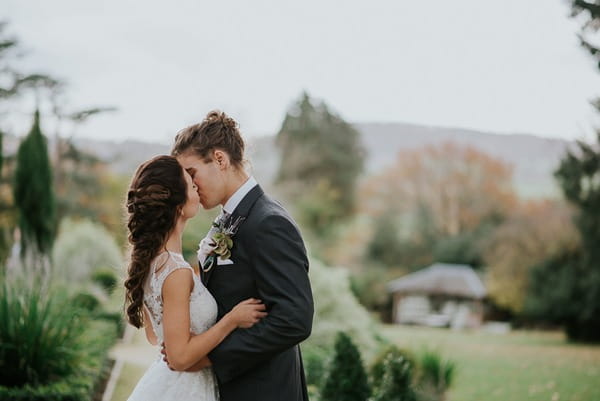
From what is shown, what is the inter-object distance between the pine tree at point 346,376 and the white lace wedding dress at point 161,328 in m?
2.46

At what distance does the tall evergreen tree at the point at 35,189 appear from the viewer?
15719mm

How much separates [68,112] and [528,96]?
27.3 meters

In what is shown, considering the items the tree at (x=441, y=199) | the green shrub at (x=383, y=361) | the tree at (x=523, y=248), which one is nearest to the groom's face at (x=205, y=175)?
the green shrub at (x=383, y=361)

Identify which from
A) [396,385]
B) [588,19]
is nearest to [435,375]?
[396,385]

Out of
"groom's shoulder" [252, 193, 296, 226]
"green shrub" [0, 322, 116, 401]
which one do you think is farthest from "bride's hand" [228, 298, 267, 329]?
"green shrub" [0, 322, 116, 401]

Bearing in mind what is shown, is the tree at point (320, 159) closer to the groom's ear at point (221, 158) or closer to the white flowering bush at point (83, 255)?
the white flowering bush at point (83, 255)

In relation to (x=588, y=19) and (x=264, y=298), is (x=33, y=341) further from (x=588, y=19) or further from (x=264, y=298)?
(x=588, y=19)

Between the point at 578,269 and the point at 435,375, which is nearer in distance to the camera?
the point at 435,375

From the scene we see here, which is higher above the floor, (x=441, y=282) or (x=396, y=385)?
(x=396, y=385)

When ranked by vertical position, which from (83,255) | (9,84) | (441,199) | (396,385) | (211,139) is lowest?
(396,385)

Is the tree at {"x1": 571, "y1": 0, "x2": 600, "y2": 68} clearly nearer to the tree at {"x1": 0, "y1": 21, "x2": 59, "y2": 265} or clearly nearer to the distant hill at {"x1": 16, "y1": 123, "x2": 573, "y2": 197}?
the tree at {"x1": 0, "y1": 21, "x2": 59, "y2": 265}

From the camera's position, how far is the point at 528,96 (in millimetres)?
44781

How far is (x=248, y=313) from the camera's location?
93.1 inches

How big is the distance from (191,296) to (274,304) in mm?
314
